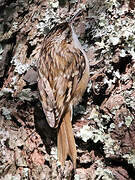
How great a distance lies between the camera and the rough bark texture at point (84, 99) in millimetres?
1792

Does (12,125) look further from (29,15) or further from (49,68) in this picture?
(29,15)

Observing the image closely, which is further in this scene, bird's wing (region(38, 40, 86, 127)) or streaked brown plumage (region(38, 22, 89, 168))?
bird's wing (region(38, 40, 86, 127))

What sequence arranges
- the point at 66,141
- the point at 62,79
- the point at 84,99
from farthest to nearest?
the point at 62,79
the point at 84,99
the point at 66,141

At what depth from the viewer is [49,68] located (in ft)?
7.33

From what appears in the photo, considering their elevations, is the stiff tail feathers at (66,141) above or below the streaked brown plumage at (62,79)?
below

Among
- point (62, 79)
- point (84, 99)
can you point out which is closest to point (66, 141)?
point (84, 99)

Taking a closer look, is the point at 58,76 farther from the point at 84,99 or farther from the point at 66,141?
the point at 66,141

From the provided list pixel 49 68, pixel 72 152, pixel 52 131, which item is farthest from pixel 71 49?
pixel 72 152

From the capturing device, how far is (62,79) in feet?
7.11

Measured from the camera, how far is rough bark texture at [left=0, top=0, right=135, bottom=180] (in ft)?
5.88

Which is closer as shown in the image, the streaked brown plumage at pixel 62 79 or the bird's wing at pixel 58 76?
the streaked brown plumage at pixel 62 79

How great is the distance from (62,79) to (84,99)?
20 centimetres

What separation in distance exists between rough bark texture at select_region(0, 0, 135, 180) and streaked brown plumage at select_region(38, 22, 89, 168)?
1.5 inches

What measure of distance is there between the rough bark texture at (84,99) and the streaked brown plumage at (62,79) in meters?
0.04
